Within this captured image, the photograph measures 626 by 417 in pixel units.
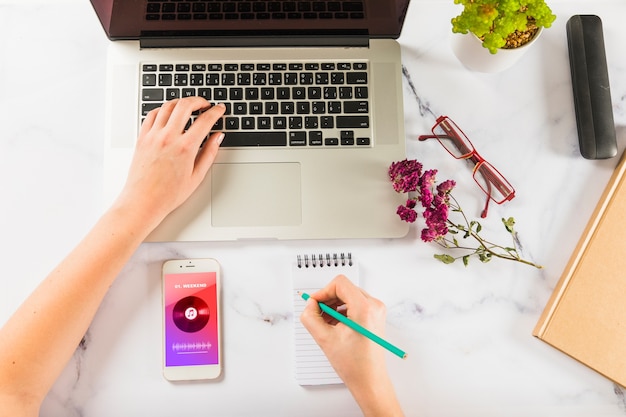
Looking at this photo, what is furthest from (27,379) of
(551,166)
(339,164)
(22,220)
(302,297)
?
(551,166)

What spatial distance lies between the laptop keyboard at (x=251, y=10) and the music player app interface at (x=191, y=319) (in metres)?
0.42

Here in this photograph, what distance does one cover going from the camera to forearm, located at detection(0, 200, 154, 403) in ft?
2.58

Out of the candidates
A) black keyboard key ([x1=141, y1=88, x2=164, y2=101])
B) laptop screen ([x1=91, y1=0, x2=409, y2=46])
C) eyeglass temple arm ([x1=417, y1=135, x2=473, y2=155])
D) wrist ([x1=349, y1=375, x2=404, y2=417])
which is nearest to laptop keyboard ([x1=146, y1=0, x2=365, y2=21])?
laptop screen ([x1=91, y1=0, x2=409, y2=46])

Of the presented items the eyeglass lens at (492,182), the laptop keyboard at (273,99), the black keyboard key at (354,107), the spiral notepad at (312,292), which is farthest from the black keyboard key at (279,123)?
the eyeglass lens at (492,182)

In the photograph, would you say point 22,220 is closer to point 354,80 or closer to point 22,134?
point 22,134

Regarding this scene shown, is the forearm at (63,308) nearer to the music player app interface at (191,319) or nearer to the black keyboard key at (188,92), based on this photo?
the music player app interface at (191,319)

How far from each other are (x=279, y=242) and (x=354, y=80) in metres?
0.30

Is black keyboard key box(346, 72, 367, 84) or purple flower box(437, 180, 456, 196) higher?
black keyboard key box(346, 72, 367, 84)

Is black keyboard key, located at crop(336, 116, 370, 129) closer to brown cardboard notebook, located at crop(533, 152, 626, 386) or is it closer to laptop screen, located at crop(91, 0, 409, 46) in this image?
laptop screen, located at crop(91, 0, 409, 46)

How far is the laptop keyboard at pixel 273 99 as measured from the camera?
36.4 inches

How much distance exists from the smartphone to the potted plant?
54 cm

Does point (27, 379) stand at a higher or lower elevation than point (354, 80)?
lower

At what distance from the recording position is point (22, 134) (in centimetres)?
95

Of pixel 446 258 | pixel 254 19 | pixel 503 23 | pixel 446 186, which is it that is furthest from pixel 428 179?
pixel 254 19
